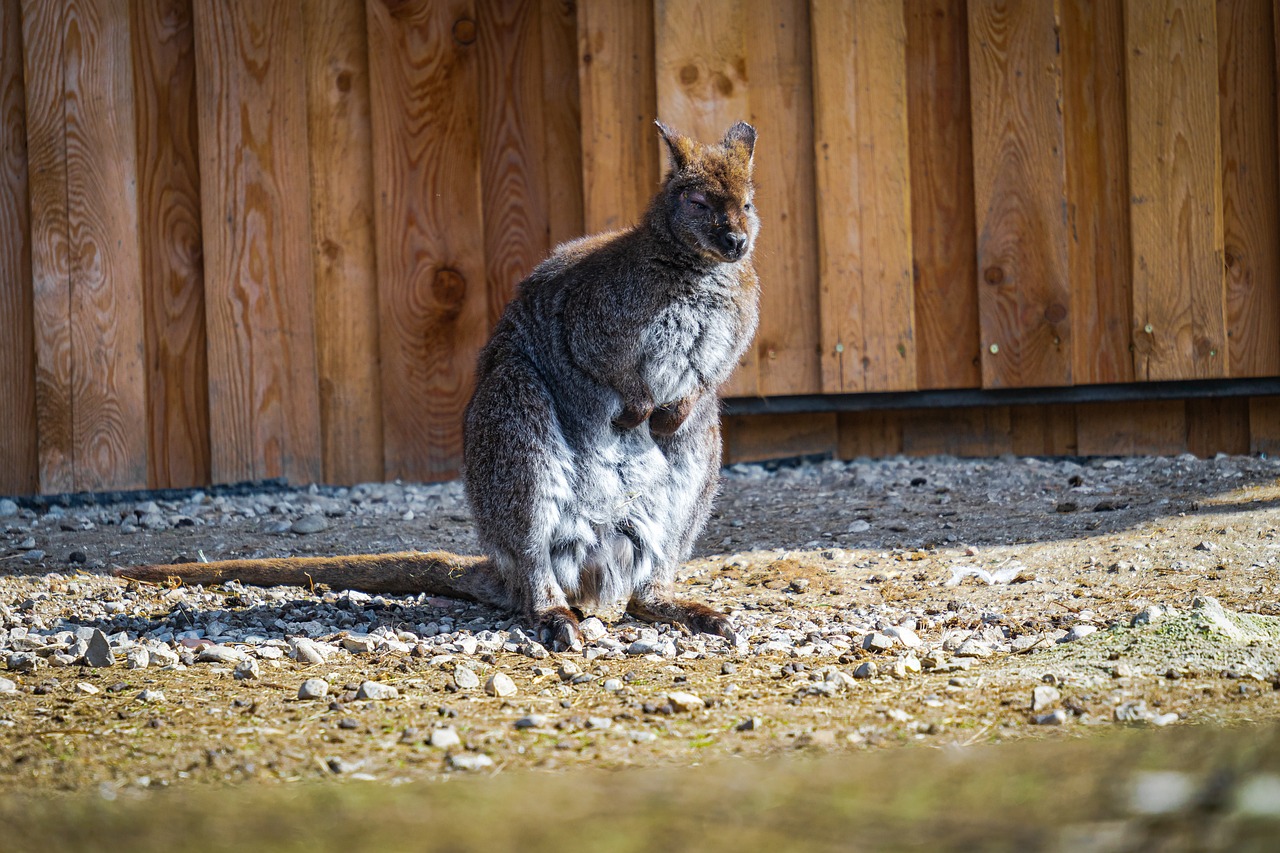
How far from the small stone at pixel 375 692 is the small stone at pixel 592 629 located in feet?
3.06

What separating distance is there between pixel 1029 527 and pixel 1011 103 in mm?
2222

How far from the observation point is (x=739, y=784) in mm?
2436

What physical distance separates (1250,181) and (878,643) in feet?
12.7

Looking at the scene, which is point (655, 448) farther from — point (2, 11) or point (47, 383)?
point (2, 11)

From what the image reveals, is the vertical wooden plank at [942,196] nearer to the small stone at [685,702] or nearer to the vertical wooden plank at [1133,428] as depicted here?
the vertical wooden plank at [1133,428]

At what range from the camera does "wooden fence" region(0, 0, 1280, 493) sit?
623 cm

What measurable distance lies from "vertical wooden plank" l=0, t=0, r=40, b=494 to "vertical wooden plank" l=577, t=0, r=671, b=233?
277cm

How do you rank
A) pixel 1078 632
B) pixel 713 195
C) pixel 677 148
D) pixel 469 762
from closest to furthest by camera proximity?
1. pixel 469 762
2. pixel 1078 632
3. pixel 713 195
4. pixel 677 148

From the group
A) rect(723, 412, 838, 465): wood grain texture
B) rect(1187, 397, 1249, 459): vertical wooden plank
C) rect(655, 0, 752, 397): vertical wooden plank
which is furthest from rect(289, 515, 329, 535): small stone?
rect(1187, 397, 1249, 459): vertical wooden plank

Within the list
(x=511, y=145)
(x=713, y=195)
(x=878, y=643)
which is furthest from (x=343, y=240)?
(x=878, y=643)

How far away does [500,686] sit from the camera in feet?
11.2

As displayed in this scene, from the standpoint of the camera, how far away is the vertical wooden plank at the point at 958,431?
680cm

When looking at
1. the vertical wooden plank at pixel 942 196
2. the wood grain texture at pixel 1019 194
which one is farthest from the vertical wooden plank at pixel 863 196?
the wood grain texture at pixel 1019 194

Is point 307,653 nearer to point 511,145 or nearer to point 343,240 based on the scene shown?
point 343,240
